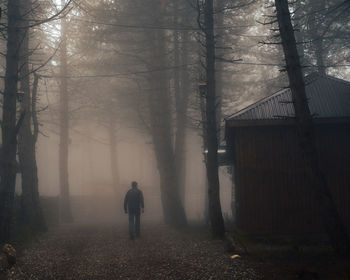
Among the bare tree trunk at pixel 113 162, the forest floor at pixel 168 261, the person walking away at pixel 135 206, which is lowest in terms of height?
the forest floor at pixel 168 261

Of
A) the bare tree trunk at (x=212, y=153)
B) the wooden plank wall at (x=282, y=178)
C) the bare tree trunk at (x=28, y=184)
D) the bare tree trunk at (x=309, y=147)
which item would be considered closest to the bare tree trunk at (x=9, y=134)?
the bare tree trunk at (x=28, y=184)

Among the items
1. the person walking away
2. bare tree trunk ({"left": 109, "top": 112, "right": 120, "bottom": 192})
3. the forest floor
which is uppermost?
bare tree trunk ({"left": 109, "top": 112, "right": 120, "bottom": 192})

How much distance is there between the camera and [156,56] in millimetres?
16922

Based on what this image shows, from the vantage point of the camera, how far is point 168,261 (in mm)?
8398

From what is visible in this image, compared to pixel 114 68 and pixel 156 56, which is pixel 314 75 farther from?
pixel 114 68

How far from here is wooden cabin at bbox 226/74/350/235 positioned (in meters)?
11.1

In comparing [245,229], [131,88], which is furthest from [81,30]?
[245,229]

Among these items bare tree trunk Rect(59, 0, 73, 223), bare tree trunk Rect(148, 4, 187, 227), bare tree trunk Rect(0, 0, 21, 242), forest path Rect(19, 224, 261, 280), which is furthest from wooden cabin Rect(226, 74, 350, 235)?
bare tree trunk Rect(59, 0, 73, 223)

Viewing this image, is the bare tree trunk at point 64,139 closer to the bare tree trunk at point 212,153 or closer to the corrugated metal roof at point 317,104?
the bare tree trunk at point 212,153

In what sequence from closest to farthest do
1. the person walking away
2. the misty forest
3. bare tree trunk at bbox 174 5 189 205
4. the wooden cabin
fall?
1. the misty forest
2. the wooden cabin
3. the person walking away
4. bare tree trunk at bbox 174 5 189 205

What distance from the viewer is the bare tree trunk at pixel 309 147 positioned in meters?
8.29

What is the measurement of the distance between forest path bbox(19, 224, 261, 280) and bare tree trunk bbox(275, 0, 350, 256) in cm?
244

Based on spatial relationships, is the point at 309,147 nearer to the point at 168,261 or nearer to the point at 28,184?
the point at 168,261

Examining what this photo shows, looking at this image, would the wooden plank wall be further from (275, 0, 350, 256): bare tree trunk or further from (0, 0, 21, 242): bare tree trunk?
(0, 0, 21, 242): bare tree trunk
